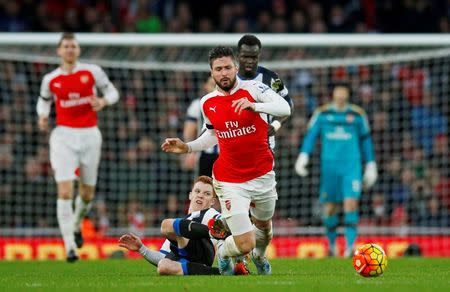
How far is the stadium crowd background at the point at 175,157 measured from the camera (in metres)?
17.4

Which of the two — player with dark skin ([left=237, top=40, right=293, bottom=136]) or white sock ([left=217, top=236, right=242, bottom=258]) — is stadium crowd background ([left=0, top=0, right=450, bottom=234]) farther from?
white sock ([left=217, top=236, right=242, bottom=258])

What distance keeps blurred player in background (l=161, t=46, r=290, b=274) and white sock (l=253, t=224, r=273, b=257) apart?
29cm

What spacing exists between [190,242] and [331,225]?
5.26 metres

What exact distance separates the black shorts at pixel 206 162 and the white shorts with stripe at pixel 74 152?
4.96ft

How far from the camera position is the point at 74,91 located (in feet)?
41.6

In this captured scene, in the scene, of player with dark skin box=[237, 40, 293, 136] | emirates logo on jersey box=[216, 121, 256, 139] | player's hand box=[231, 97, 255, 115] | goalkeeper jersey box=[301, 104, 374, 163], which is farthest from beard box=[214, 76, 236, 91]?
goalkeeper jersey box=[301, 104, 374, 163]

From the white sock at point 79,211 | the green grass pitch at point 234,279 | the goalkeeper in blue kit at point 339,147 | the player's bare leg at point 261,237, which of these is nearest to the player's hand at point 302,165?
the goalkeeper in blue kit at point 339,147

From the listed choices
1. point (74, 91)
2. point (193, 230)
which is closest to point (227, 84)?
point (193, 230)

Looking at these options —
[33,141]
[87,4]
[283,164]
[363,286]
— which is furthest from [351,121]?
[87,4]

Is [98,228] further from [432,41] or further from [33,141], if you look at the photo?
[432,41]

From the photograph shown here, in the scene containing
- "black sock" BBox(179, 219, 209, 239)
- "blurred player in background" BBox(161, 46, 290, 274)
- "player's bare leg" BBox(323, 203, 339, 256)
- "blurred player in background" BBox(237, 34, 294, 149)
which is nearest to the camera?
"black sock" BBox(179, 219, 209, 239)

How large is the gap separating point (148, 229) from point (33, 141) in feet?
9.14

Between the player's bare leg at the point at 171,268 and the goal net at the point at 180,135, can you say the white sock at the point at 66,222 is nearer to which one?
the player's bare leg at the point at 171,268

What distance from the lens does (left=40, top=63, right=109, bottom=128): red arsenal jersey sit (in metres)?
12.7
